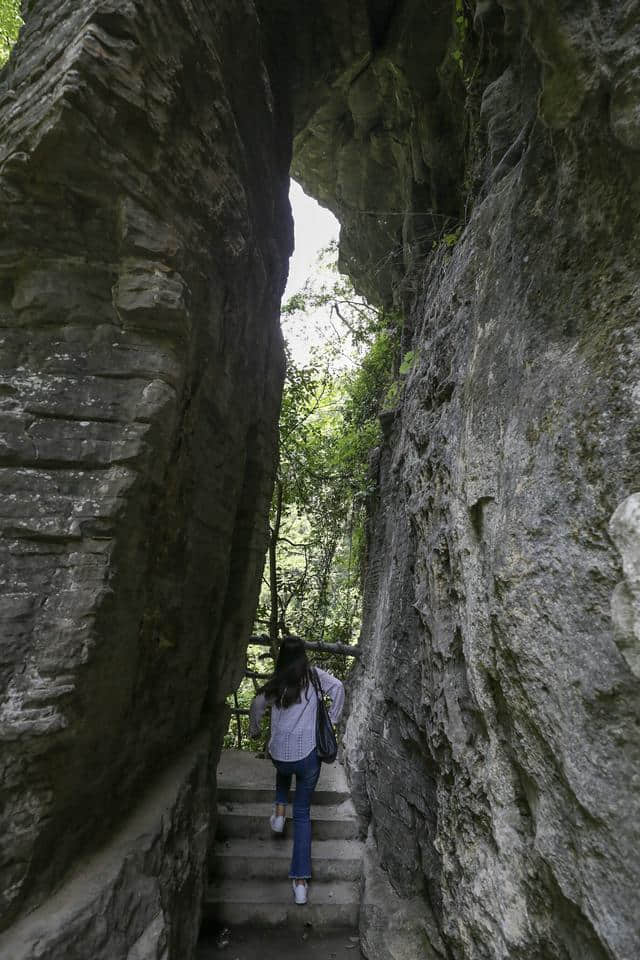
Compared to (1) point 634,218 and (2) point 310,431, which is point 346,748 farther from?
(1) point 634,218

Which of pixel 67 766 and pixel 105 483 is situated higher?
pixel 105 483

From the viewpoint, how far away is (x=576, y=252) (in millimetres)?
2275

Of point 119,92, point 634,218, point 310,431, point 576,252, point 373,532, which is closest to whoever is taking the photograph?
point 634,218

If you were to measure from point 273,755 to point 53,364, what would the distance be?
3.41 meters

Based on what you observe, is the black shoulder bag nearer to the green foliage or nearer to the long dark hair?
the long dark hair

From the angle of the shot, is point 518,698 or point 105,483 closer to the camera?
point 518,698

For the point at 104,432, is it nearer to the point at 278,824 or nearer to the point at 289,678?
the point at 289,678

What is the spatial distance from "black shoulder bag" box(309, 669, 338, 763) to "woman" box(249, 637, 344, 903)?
5 cm

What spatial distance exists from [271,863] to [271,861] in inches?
0.5

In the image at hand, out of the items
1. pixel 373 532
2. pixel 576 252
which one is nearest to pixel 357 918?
pixel 373 532

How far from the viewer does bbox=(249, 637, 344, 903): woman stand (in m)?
4.18

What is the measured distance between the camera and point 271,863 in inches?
178

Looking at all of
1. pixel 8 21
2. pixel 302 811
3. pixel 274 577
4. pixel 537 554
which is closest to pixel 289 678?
pixel 302 811

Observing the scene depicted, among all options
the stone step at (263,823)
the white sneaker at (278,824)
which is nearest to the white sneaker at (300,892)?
the white sneaker at (278,824)
